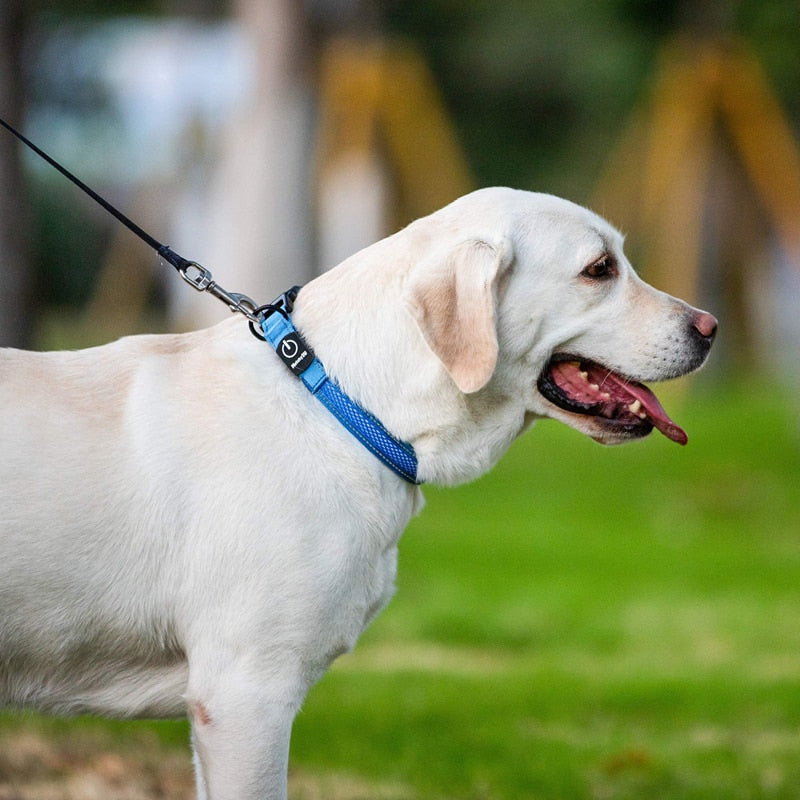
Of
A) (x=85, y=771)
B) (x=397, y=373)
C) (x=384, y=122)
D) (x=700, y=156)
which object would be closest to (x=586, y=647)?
(x=85, y=771)

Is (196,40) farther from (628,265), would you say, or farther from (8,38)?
(628,265)

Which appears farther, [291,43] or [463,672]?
[291,43]

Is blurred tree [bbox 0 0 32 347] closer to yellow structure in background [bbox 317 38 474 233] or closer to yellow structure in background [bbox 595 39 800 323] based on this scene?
yellow structure in background [bbox 317 38 474 233]

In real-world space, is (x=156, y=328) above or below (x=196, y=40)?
below

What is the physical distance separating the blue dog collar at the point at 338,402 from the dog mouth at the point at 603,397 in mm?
467

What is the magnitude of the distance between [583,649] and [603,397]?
392 cm

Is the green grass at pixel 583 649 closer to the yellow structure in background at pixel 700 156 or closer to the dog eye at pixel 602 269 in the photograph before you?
the dog eye at pixel 602 269

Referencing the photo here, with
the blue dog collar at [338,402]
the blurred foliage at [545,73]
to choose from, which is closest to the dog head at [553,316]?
the blue dog collar at [338,402]

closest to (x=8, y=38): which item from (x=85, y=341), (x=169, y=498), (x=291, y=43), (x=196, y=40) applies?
Result: (x=169, y=498)

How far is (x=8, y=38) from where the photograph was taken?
6148 mm

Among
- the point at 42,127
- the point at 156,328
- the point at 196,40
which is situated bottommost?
the point at 156,328

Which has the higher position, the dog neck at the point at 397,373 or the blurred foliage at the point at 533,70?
the dog neck at the point at 397,373

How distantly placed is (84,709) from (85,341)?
2122 centimetres

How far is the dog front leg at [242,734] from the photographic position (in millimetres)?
3057
